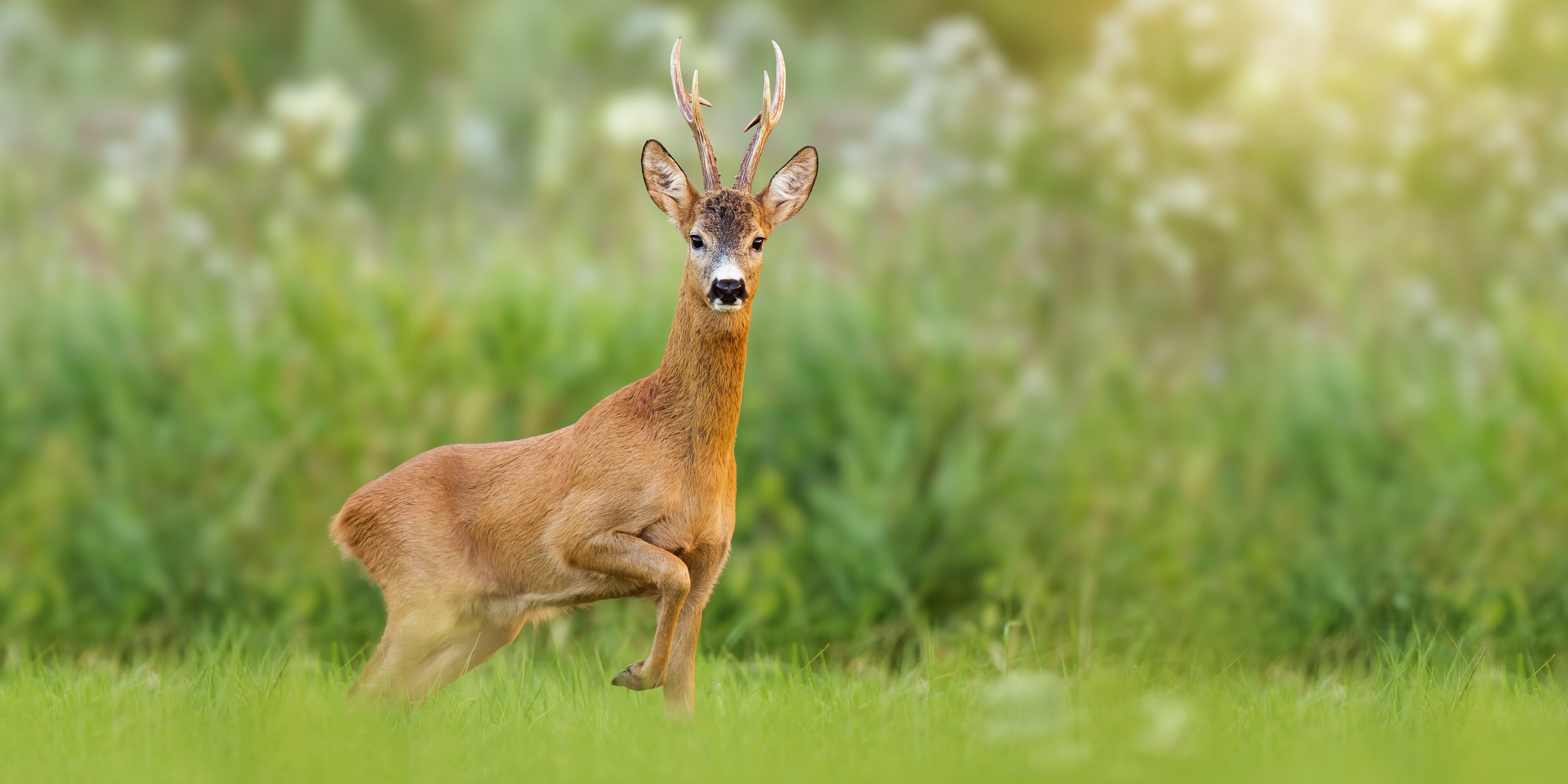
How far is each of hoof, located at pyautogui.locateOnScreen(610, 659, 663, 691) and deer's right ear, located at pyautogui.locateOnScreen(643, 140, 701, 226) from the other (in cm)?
92

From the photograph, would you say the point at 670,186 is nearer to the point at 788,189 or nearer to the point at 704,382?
the point at 788,189

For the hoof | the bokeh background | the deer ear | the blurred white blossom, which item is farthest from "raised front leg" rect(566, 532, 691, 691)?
the blurred white blossom

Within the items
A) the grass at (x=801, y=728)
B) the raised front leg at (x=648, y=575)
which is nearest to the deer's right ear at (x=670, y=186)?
the raised front leg at (x=648, y=575)

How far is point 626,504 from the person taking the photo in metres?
3.21

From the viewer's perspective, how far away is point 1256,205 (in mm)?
8102

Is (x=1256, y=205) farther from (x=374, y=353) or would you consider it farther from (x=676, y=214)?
(x=676, y=214)

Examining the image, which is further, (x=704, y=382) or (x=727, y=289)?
(x=704, y=382)

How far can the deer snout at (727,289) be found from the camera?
310 cm

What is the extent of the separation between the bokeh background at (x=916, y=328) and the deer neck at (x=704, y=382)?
4.54 feet

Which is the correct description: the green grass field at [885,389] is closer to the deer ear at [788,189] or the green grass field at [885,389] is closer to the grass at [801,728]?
the grass at [801,728]

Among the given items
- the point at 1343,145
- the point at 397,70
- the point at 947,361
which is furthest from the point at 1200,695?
the point at 397,70

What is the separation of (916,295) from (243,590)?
2.92m

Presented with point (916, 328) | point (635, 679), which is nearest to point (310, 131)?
point (916, 328)

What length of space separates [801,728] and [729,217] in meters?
Answer: 1.13
